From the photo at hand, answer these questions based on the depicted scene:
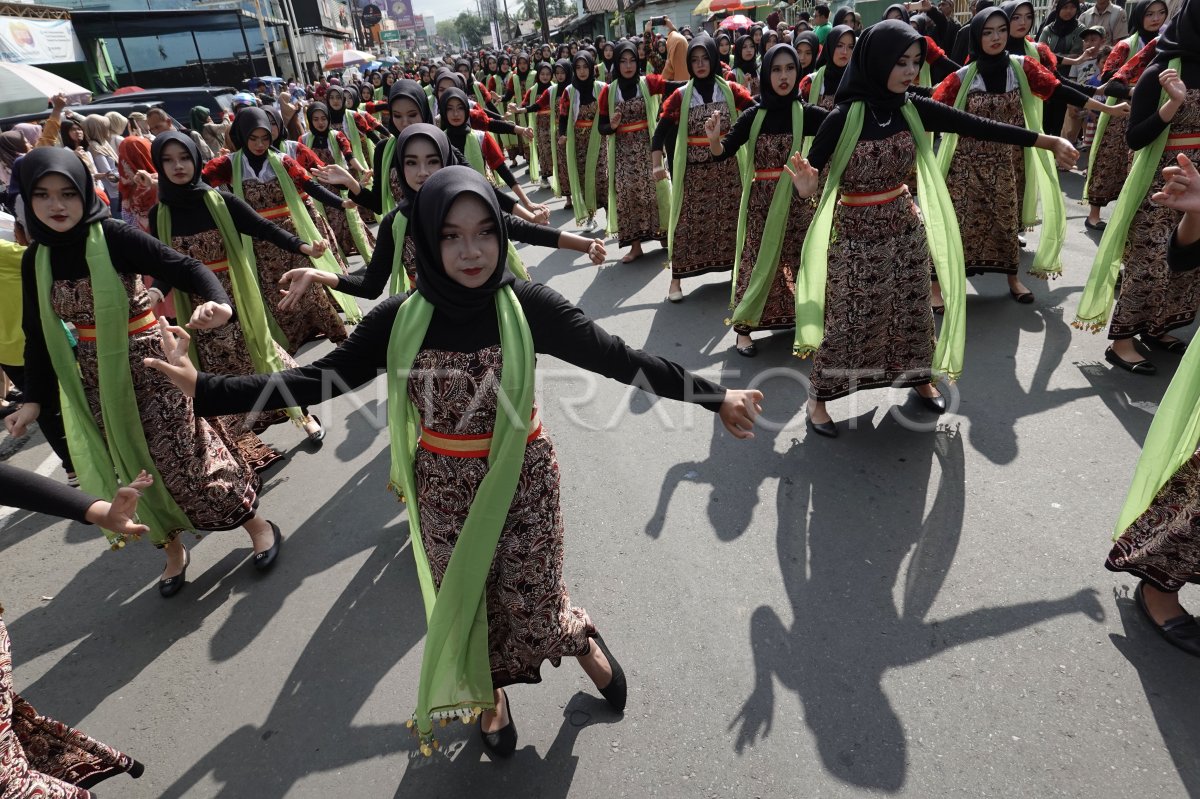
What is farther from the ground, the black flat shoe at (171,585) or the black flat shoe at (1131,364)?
the black flat shoe at (1131,364)

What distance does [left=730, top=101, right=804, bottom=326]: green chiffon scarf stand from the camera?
4559mm

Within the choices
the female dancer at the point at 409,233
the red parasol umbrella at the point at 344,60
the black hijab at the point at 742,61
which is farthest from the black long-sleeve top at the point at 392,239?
the red parasol umbrella at the point at 344,60

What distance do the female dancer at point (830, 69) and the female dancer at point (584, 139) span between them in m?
2.51

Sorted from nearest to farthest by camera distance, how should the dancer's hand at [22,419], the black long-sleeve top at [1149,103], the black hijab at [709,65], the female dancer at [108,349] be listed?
the dancer's hand at [22,419] < the female dancer at [108,349] < the black long-sleeve top at [1149,103] < the black hijab at [709,65]

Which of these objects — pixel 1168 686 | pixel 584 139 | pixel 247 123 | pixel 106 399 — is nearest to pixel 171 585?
pixel 106 399

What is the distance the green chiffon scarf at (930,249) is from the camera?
3.66 meters

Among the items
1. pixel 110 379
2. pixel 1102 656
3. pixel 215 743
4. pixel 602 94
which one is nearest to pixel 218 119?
pixel 602 94

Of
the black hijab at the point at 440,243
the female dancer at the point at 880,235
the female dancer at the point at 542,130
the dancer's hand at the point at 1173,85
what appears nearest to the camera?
the black hijab at the point at 440,243

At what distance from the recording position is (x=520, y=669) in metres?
2.35

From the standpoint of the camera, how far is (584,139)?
8.95 m

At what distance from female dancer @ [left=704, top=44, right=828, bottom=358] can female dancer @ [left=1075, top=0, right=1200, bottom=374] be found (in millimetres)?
1736

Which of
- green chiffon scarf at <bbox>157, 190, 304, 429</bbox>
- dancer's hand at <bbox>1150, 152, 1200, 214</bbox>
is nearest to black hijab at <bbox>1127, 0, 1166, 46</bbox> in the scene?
dancer's hand at <bbox>1150, 152, 1200, 214</bbox>

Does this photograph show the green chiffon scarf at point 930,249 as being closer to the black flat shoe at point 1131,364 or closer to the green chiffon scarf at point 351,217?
the black flat shoe at point 1131,364

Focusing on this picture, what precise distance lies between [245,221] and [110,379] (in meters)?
1.48
